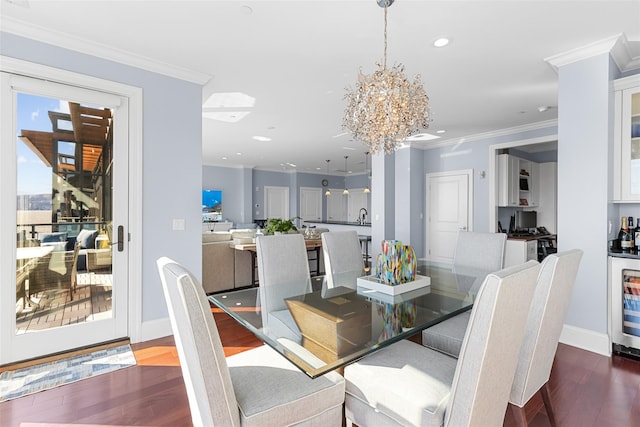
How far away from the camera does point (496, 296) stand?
1.02 metres

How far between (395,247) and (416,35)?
172 centimetres

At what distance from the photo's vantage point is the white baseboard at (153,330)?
291 cm

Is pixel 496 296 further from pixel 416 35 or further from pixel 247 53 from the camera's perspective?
Answer: pixel 247 53

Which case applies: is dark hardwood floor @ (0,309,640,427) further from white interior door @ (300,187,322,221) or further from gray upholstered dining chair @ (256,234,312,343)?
white interior door @ (300,187,322,221)

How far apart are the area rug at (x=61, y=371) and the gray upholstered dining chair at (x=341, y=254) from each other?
1743 mm

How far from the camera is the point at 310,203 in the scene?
36.9 ft

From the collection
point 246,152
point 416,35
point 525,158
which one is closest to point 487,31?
point 416,35

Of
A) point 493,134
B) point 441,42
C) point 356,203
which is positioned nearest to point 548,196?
point 493,134

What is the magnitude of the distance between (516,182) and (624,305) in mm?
3578

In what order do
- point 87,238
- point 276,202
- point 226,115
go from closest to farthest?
point 87,238 < point 226,115 < point 276,202

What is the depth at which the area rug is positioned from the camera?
84.1 inches

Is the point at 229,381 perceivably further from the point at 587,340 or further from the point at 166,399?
the point at 587,340

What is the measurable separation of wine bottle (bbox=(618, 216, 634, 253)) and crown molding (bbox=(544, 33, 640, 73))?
4.57 ft

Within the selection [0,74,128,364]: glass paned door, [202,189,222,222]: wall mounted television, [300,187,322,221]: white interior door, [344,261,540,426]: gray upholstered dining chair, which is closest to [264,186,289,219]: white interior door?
[300,187,322,221]: white interior door
